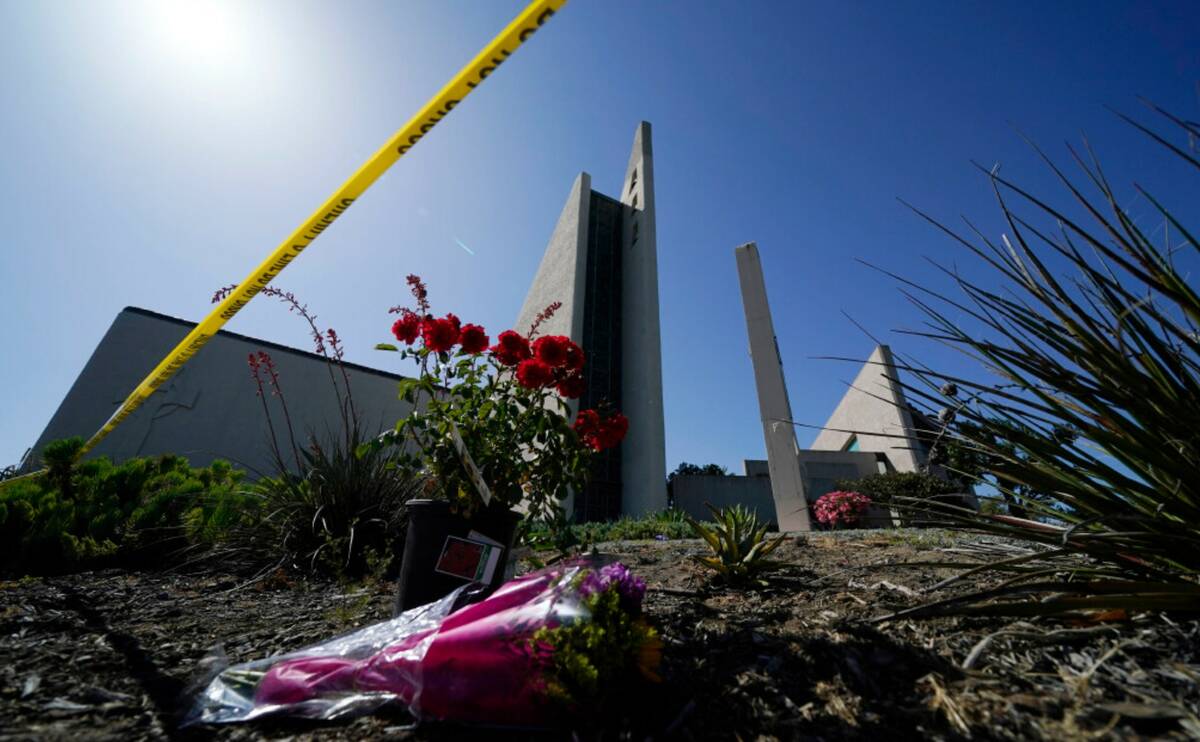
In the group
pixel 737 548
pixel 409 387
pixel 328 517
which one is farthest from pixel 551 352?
pixel 328 517

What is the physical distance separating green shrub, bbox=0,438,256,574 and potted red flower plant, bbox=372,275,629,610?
2.44 m

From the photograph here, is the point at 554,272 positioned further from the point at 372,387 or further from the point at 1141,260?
the point at 1141,260

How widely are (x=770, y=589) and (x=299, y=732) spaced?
1818mm

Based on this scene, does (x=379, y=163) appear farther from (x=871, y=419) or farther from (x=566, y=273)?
(x=871, y=419)

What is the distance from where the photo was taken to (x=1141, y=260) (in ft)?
3.61

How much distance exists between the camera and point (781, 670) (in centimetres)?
125

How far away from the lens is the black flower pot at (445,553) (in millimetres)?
1821

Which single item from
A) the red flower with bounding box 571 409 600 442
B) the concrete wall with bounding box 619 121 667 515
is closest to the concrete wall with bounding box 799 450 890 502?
the concrete wall with bounding box 619 121 667 515

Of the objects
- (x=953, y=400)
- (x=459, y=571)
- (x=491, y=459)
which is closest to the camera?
(x=953, y=400)

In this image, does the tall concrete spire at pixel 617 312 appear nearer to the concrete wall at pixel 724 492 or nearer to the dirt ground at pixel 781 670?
the concrete wall at pixel 724 492

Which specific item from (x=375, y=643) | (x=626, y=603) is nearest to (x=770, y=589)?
(x=626, y=603)

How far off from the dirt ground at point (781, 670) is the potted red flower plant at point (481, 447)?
0.57 meters

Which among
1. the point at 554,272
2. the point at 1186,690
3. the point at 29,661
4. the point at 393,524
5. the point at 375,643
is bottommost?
the point at 29,661

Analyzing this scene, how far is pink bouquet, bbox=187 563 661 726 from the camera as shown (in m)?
1.05
